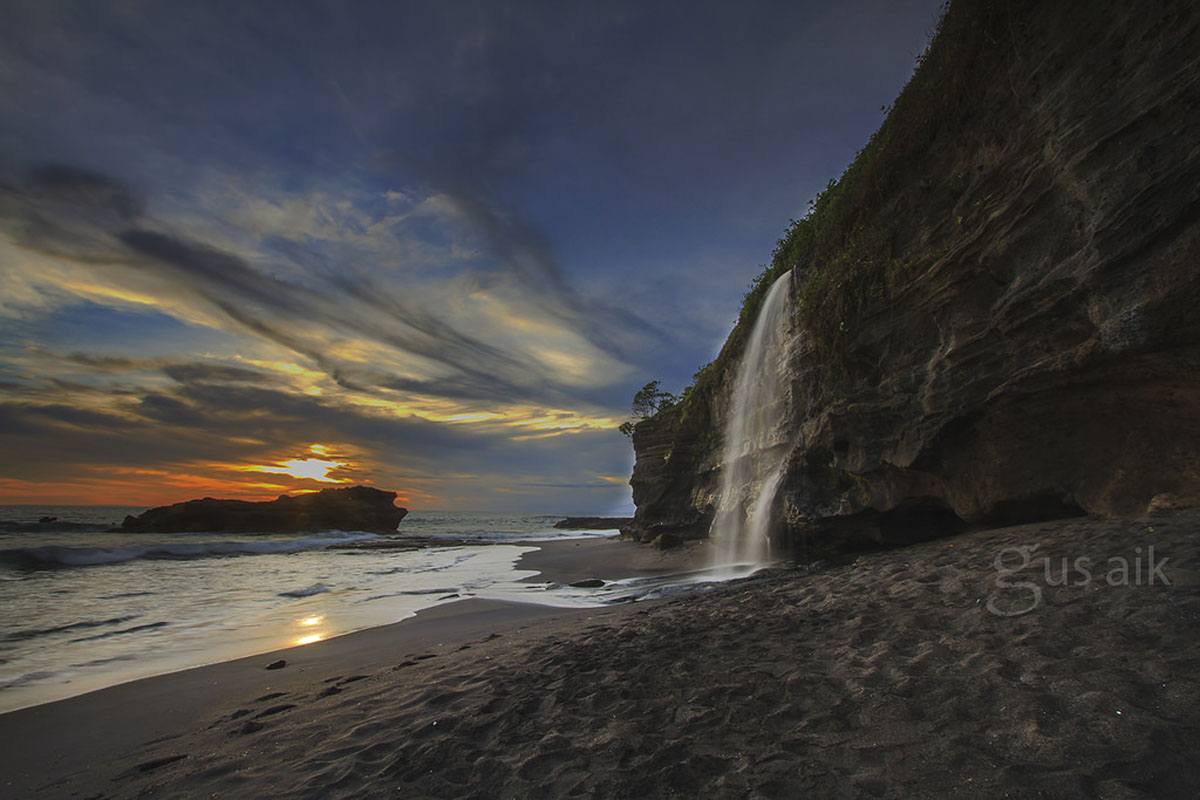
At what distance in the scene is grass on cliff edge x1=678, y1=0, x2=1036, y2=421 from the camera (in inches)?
392

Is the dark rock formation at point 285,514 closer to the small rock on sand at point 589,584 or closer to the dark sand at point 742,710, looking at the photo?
the small rock on sand at point 589,584

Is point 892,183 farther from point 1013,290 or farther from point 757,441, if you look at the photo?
point 757,441

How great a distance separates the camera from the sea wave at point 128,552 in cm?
2509

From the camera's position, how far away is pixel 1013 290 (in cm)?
886

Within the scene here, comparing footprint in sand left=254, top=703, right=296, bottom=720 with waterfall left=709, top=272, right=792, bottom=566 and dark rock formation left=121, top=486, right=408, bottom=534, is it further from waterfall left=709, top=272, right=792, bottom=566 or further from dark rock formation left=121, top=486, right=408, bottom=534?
dark rock formation left=121, top=486, right=408, bottom=534

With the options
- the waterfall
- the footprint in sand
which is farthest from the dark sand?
the waterfall

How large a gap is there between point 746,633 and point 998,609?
2.64 m

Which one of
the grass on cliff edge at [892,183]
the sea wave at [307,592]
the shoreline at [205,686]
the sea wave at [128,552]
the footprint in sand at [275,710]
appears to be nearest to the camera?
the shoreline at [205,686]

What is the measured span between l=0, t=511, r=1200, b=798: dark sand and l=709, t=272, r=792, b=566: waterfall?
32.0 ft

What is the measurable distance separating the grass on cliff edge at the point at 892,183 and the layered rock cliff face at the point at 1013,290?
0.05 meters

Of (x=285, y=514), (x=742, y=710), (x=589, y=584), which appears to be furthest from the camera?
(x=285, y=514)

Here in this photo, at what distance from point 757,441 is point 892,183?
9.38 m

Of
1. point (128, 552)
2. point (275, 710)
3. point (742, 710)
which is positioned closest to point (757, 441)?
point (742, 710)

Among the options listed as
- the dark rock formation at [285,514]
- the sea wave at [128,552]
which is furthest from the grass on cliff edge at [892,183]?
the dark rock formation at [285,514]
